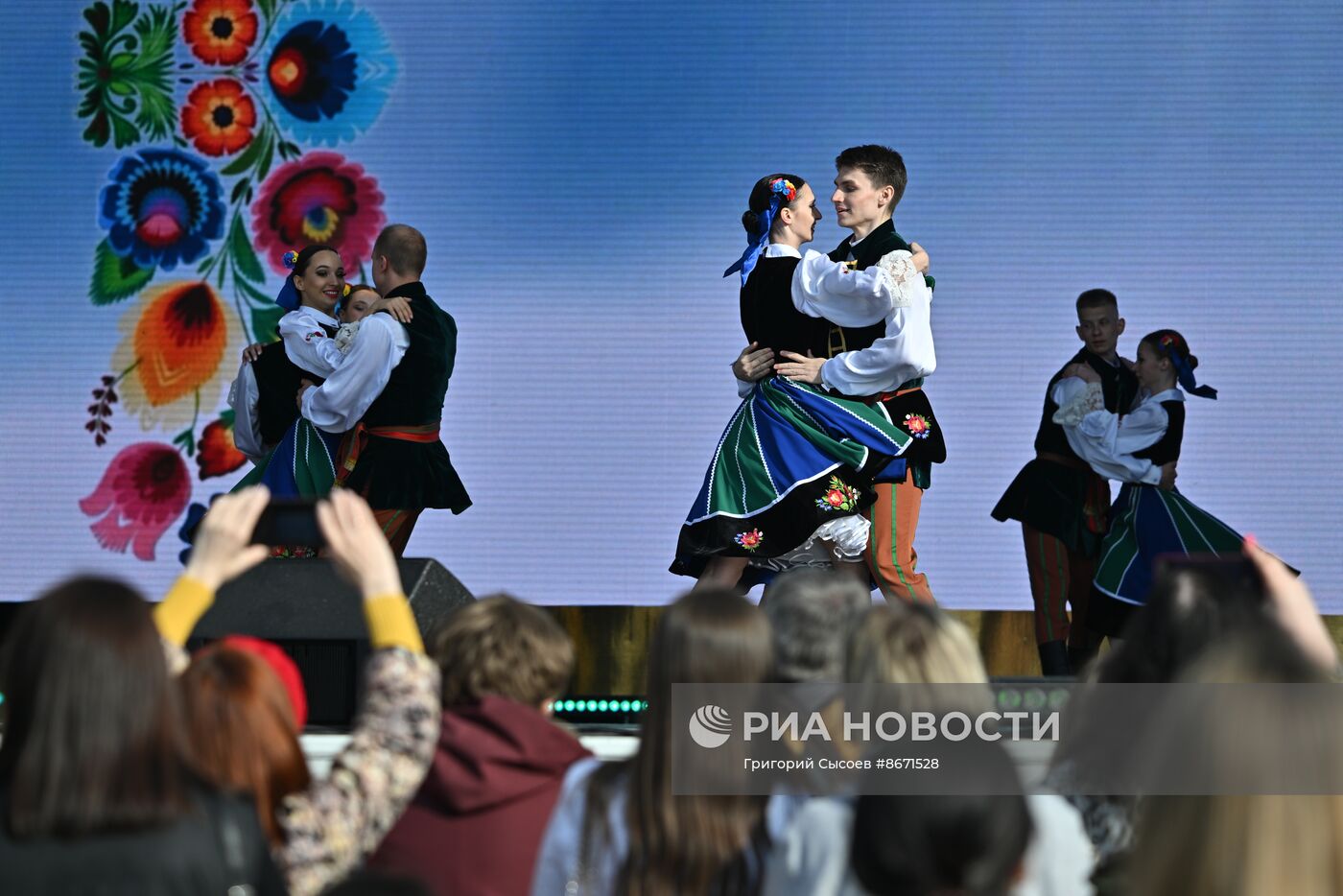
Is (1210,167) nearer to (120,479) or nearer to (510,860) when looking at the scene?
(120,479)

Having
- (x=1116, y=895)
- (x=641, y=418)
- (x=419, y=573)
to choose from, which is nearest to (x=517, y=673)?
(x=1116, y=895)

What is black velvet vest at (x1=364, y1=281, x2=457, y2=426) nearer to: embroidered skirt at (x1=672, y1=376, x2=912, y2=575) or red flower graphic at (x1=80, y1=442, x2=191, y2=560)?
embroidered skirt at (x1=672, y1=376, x2=912, y2=575)

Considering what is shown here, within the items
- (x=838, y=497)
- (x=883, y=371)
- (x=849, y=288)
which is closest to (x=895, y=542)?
(x=838, y=497)

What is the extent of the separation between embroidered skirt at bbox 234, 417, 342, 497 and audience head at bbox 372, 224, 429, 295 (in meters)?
0.43

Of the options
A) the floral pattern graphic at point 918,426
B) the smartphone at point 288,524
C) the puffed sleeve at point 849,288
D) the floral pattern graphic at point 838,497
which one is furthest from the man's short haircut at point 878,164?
the smartphone at point 288,524

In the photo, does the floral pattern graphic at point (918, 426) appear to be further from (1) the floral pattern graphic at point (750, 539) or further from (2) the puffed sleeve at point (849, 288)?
(1) the floral pattern graphic at point (750, 539)

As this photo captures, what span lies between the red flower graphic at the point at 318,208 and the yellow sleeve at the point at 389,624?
3780 mm

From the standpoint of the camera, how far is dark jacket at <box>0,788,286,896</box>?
1.26 m

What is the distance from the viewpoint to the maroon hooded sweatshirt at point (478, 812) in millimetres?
1650

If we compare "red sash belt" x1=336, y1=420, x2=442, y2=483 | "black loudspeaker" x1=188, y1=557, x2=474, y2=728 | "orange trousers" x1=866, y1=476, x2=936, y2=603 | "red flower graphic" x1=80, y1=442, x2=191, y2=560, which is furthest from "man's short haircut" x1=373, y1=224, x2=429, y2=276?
"black loudspeaker" x1=188, y1=557, x2=474, y2=728

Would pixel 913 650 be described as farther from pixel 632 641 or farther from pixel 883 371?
pixel 632 641

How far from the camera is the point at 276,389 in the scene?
179 inches

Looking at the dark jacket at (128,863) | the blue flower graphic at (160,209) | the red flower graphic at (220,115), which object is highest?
the red flower graphic at (220,115)

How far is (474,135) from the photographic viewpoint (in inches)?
206
